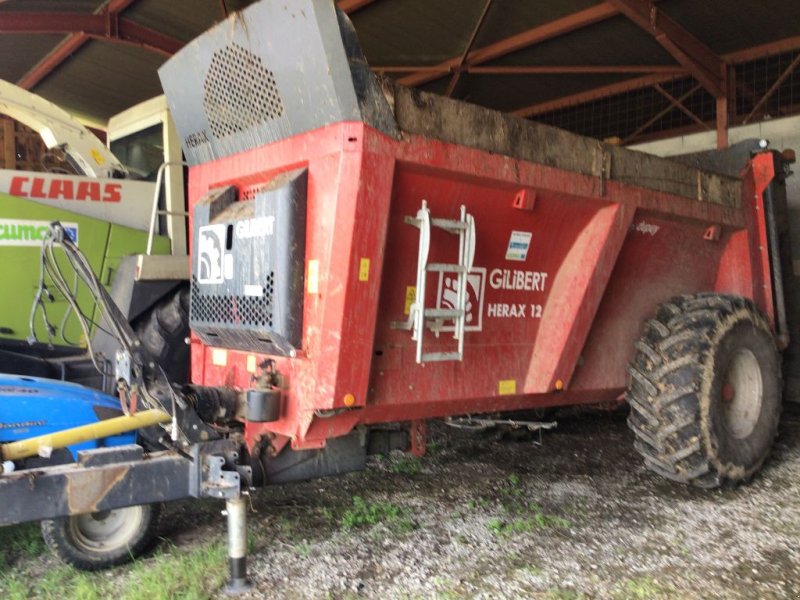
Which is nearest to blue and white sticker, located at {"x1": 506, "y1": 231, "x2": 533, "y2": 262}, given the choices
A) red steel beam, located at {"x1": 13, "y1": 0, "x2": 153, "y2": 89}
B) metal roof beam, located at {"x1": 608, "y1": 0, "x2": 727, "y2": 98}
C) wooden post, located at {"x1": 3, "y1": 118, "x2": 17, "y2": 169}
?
metal roof beam, located at {"x1": 608, "y1": 0, "x2": 727, "y2": 98}

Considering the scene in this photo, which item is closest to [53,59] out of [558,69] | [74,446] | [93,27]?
[93,27]

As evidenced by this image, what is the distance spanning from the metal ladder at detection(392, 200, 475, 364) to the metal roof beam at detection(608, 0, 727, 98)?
548 cm

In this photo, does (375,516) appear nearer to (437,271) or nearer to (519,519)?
(519,519)

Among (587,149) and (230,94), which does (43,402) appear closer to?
(230,94)

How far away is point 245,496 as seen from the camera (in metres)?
2.97

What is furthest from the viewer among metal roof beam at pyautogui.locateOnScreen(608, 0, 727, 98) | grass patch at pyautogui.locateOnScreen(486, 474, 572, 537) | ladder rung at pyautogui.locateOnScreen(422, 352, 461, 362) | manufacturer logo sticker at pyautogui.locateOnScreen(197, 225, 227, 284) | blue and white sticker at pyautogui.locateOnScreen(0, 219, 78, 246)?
metal roof beam at pyautogui.locateOnScreen(608, 0, 727, 98)

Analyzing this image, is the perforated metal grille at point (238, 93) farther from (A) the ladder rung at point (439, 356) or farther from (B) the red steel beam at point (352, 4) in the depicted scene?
(B) the red steel beam at point (352, 4)

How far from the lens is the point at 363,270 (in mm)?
2834

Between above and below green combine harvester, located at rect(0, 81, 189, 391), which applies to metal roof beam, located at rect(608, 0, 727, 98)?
above

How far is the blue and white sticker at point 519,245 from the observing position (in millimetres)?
3504

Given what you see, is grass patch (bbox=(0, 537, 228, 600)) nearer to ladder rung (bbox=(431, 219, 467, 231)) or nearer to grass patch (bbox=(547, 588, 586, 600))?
grass patch (bbox=(547, 588, 586, 600))

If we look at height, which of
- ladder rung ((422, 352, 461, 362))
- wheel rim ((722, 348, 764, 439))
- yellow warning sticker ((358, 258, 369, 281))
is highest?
yellow warning sticker ((358, 258, 369, 281))

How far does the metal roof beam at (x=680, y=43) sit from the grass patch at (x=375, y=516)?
600 cm

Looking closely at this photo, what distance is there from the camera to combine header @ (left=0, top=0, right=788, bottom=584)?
111 inches
